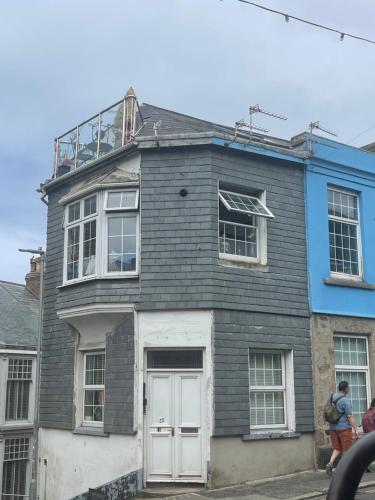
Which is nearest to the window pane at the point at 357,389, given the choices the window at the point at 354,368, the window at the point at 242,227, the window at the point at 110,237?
the window at the point at 354,368

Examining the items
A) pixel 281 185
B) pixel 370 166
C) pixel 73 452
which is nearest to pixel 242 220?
pixel 281 185

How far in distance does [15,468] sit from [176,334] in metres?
8.68

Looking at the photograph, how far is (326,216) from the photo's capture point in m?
13.6

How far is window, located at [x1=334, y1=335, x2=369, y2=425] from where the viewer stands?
13344 mm

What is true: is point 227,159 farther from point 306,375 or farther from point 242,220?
point 306,375

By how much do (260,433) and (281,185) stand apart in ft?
17.1

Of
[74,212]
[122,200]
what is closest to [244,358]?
[122,200]

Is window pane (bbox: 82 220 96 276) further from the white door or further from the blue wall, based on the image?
the blue wall

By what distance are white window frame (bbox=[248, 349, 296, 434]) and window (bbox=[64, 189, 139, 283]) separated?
3177mm

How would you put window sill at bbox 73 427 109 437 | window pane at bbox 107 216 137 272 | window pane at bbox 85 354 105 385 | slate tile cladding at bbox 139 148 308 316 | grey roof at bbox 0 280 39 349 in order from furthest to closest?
grey roof at bbox 0 280 39 349 → window pane at bbox 85 354 105 385 → window pane at bbox 107 216 137 272 → window sill at bbox 73 427 109 437 → slate tile cladding at bbox 139 148 308 316

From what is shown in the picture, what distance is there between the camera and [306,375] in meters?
12.6

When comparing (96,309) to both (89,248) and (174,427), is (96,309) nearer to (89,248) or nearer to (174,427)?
(89,248)

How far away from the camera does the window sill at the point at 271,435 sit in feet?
37.8

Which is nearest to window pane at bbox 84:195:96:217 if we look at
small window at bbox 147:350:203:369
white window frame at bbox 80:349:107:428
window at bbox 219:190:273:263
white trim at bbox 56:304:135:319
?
white trim at bbox 56:304:135:319
